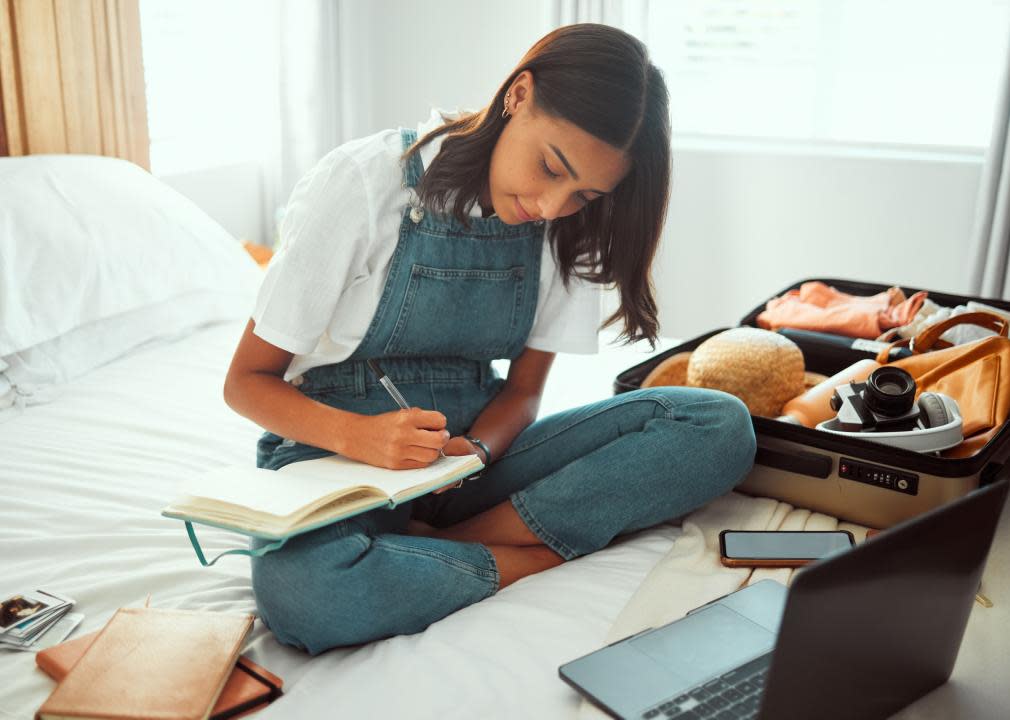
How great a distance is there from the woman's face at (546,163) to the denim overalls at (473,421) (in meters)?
0.12

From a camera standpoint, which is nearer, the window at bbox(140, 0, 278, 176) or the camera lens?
the camera lens

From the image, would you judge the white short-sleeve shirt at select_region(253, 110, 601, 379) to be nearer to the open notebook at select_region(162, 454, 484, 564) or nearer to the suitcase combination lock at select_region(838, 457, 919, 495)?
the open notebook at select_region(162, 454, 484, 564)

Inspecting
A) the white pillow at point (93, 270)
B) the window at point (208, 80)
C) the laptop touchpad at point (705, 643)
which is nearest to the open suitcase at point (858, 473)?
the laptop touchpad at point (705, 643)

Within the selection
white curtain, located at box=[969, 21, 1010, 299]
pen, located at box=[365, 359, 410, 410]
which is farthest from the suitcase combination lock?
white curtain, located at box=[969, 21, 1010, 299]

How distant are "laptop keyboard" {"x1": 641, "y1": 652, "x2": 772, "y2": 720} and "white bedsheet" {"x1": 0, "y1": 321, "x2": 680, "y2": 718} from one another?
10 cm

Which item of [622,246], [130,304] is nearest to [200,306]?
[130,304]

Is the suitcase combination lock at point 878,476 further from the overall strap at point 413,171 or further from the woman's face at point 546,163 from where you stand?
the overall strap at point 413,171

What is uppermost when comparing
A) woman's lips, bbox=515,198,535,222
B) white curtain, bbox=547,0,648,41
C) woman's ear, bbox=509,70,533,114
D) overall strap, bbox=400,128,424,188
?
white curtain, bbox=547,0,648,41

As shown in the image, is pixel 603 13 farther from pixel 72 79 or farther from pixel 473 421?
pixel 473 421

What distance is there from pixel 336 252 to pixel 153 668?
1.73 ft

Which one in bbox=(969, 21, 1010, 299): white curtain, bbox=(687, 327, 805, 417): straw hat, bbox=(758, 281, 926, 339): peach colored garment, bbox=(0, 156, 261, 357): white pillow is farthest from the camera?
bbox=(969, 21, 1010, 299): white curtain

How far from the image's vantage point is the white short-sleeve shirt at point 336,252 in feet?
3.91

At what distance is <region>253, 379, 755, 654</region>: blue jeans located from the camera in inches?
42.2

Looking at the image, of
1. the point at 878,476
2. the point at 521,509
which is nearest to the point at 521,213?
the point at 521,509
